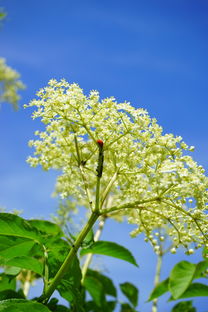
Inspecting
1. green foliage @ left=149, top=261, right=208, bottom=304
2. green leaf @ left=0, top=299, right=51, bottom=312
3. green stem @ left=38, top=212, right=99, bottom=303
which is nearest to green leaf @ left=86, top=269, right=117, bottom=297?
green stem @ left=38, top=212, right=99, bottom=303

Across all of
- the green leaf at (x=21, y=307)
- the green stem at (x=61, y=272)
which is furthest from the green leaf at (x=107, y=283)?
the green leaf at (x=21, y=307)

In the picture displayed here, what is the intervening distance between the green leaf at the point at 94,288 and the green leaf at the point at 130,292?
2.22 feet

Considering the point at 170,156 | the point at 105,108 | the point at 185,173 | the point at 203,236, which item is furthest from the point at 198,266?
the point at 105,108

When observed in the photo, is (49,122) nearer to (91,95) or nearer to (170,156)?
(91,95)

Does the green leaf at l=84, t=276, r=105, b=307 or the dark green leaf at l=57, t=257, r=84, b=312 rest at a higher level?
the green leaf at l=84, t=276, r=105, b=307

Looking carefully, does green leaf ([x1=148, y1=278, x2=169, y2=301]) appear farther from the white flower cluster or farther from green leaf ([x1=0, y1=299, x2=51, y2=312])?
green leaf ([x1=0, y1=299, x2=51, y2=312])

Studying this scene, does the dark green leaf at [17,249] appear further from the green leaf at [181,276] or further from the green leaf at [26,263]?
the green leaf at [181,276]

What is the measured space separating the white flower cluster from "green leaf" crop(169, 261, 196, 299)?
421mm

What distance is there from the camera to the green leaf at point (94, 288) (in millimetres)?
3289

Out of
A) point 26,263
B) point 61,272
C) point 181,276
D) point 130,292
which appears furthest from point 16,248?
point 130,292

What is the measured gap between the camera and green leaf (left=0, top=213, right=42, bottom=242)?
7.17 ft

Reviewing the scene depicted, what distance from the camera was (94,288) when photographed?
3324 mm

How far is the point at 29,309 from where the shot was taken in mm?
1959

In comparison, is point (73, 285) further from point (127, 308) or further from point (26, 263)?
point (127, 308)
